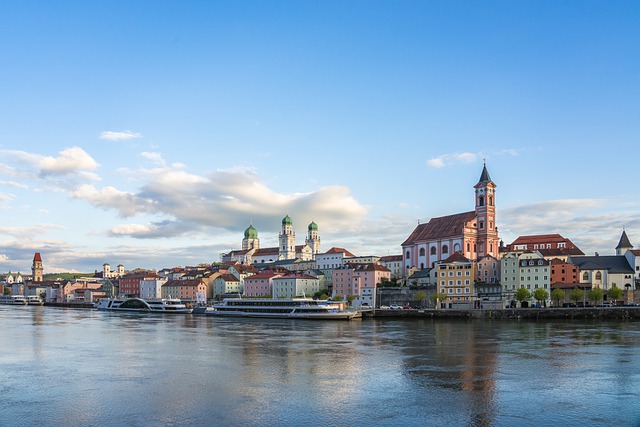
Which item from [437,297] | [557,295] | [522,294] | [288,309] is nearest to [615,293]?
[557,295]

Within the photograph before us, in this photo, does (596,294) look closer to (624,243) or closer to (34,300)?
(624,243)

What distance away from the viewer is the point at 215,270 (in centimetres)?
12362

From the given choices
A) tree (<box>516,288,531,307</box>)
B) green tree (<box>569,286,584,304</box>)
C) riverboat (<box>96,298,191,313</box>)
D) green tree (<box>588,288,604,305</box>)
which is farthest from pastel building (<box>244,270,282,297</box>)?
green tree (<box>588,288,604,305</box>)

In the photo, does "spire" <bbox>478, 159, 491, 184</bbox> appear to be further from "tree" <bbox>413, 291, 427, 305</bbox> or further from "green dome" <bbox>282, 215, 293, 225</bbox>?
"green dome" <bbox>282, 215, 293, 225</bbox>

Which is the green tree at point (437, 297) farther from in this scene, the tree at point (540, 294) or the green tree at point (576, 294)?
the green tree at point (576, 294)

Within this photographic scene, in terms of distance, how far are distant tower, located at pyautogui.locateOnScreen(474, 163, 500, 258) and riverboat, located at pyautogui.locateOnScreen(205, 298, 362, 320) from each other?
26709 mm

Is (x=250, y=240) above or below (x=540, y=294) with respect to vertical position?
above

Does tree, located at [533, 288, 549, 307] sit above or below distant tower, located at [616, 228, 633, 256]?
below

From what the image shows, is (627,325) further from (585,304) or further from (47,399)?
(47,399)

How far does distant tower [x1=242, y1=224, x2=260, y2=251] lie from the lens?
163 meters

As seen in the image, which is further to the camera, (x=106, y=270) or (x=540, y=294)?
(x=106, y=270)

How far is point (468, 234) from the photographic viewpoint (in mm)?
86938

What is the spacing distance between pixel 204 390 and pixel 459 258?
6042 cm

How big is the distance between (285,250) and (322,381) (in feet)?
405
